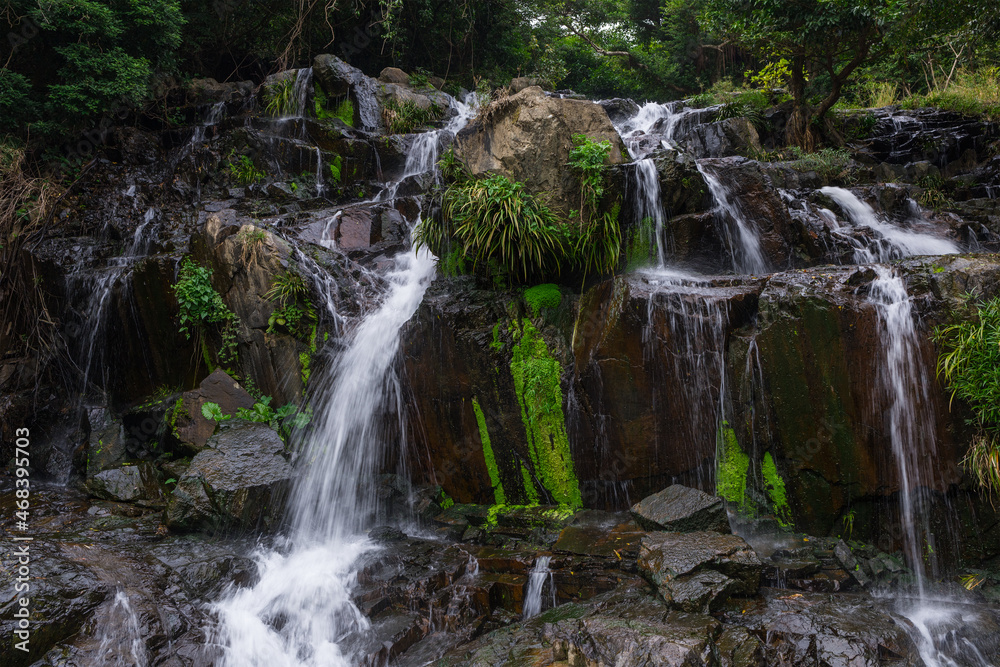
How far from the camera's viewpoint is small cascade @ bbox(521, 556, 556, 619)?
16.7 ft

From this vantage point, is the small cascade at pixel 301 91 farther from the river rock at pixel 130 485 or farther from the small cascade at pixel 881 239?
the small cascade at pixel 881 239

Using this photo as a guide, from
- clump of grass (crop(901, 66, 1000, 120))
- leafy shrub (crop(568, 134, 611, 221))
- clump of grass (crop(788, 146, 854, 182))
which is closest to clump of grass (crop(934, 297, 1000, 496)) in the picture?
leafy shrub (crop(568, 134, 611, 221))

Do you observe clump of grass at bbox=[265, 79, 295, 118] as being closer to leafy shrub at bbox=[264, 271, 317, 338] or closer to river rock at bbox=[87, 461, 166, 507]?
leafy shrub at bbox=[264, 271, 317, 338]

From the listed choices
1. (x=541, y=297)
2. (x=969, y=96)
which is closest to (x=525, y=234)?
(x=541, y=297)

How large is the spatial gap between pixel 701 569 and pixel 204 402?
6115 mm

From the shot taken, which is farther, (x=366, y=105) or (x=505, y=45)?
(x=505, y=45)

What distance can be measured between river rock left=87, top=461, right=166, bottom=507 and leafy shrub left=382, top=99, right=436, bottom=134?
8756 mm

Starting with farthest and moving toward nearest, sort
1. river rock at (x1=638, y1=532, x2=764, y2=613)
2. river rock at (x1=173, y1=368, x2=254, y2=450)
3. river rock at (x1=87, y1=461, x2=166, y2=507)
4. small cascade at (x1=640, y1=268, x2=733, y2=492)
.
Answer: river rock at (x1=173, y1=368, x2=254, y2=450)
river rock at (x1=87, y1=461, x2=166, y2=507)
small cascade at (x1=640, y1=268, x2=733, y2=492)
river rock at (x1=638, y1=532, x2=764, y2=613)

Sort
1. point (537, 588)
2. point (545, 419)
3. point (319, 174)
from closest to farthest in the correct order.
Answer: point (537, 588) < point (545, 419) < point (319, 174)

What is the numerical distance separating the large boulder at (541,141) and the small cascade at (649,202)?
33cm

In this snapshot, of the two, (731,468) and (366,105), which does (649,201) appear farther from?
(366,105)

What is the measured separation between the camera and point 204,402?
23.8 ft

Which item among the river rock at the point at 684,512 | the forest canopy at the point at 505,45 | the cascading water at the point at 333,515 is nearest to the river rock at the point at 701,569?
the river rock at the point at 684,512

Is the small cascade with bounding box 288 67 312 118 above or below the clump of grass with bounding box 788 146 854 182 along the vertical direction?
above
